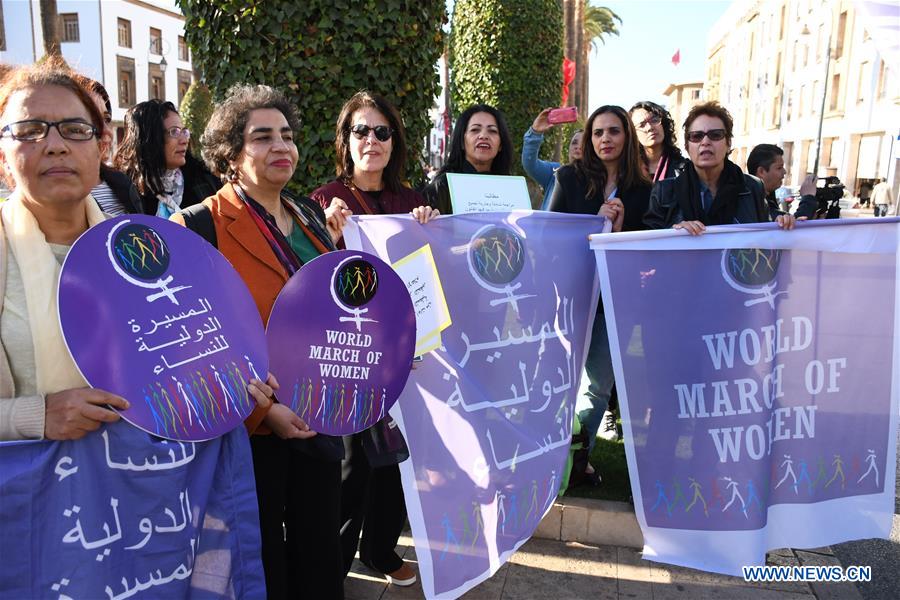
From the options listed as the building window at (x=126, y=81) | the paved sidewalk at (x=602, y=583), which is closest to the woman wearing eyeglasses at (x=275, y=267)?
the paved sidewalk at (x=602, y=583)

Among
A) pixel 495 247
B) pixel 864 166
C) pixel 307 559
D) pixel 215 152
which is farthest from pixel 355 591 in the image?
pixel 864 166

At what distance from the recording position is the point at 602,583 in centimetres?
308

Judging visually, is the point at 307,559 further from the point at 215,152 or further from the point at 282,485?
the point at 215,152

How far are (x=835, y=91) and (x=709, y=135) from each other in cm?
4032

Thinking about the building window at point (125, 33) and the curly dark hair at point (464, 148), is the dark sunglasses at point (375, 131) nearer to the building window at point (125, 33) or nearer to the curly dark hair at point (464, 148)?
the curly dark hair at point (464, 148)

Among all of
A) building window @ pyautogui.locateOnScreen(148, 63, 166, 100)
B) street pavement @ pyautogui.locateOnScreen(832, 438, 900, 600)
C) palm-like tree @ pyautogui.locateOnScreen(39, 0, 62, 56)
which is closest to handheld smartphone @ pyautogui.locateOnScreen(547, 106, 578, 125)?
street pavement @ pyautogui.locateOnScreen(832, 438, 900, 600)

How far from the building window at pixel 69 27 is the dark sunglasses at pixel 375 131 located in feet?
134

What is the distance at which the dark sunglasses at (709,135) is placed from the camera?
11.0ft

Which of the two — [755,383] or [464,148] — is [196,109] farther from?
[755,383]

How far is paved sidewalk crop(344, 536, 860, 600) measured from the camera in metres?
2.98

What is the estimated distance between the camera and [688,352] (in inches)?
118

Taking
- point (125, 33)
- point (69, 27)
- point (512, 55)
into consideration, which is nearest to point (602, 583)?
point (512, 55)

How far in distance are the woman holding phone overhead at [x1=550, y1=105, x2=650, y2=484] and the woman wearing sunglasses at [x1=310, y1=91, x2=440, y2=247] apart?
0.97m

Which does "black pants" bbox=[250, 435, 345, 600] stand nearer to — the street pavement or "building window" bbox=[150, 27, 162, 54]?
the street pavement
